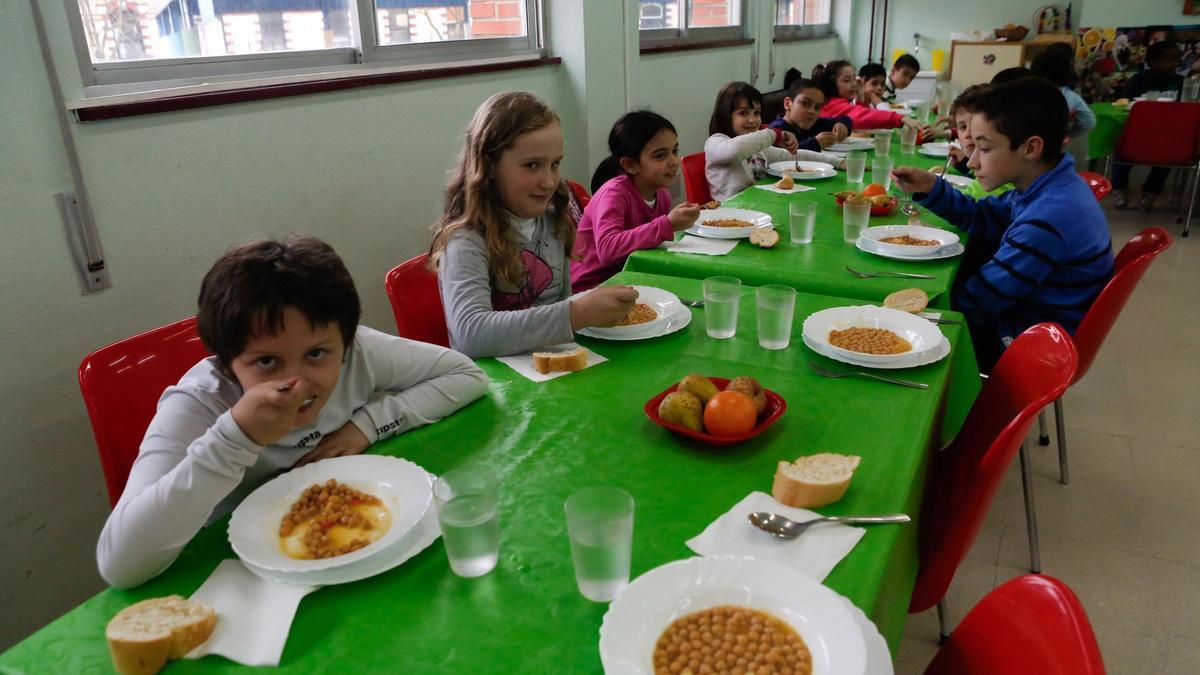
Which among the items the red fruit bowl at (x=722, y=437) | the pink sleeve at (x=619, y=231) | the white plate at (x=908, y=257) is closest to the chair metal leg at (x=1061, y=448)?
the white plate at (x=908, y=257)

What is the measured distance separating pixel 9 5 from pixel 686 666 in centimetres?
186

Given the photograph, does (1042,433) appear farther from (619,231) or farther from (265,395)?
(265,395)

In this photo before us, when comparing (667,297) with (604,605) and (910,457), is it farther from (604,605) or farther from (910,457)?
(604,605)

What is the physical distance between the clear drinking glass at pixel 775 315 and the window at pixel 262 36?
→ 1.71 metres

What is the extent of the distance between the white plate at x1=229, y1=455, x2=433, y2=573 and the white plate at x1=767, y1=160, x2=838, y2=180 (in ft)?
8.10

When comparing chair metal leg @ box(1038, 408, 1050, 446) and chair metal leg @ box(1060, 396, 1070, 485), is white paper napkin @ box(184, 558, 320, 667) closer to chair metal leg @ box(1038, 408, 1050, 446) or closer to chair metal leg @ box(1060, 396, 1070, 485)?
chair metal leg @ box(1060, 396, 1070, 485)

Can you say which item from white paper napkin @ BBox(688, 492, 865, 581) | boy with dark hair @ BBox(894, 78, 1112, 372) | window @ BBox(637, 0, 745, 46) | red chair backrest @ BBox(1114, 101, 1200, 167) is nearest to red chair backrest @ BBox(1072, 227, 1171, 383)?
boy with dark hair @ BBox(894, 78, 1112, 372)

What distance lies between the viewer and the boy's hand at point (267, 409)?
2.90ft

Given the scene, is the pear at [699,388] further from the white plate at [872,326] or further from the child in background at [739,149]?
the child in background at [739,149]

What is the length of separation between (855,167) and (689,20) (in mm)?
2513

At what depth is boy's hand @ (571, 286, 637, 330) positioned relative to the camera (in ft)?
4.72

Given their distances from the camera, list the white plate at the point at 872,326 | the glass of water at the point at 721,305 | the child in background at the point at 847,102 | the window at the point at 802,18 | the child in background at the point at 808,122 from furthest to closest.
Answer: the window at the point at 802,18, the child in background at the point at 847,102, the child in background at the point at 808,122, the glass of water at the point at 721,305, the white plate at the point at 872,326

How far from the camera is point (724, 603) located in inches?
30.8

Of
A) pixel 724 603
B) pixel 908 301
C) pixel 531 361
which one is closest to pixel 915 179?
pixel 908 301
